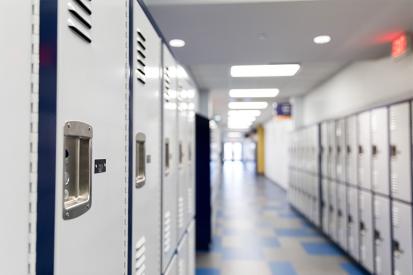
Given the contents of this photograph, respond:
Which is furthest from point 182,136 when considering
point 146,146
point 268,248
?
point 268,248

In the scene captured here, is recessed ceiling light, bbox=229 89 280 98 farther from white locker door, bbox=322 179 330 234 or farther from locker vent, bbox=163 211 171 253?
locker vent, bbox=163 211 171 253

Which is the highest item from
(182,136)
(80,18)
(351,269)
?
(80,18)

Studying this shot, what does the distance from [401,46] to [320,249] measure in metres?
3.12

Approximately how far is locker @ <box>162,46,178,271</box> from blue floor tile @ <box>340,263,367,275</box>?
9.56 feet

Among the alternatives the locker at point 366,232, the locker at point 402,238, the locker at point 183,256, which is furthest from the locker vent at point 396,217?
the locker at point 183,256

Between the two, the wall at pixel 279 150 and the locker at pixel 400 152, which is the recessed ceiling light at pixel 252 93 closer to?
the wall at pixel 279 150

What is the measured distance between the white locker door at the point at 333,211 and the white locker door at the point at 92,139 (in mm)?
4534

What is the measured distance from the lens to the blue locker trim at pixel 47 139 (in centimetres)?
68

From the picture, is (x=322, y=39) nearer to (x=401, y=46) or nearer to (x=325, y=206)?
(x=401, y=46)

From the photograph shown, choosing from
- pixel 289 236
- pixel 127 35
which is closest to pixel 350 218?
pixel 289 236

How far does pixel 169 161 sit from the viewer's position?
79.4 inches

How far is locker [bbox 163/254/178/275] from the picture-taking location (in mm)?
1952

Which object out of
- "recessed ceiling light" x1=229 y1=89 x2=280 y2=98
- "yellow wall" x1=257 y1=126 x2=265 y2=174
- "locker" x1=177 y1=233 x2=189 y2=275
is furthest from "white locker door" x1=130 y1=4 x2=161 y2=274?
"yellow wall" x1=257 y1=126 x2=265 y2=174

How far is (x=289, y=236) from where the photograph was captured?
579cm
